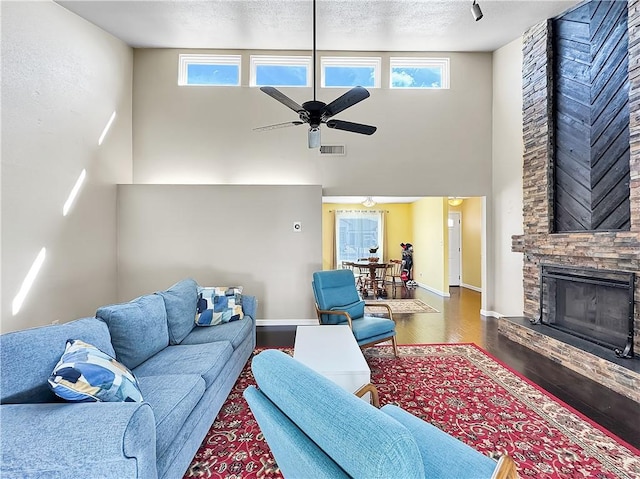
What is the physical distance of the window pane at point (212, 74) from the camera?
5301 mm

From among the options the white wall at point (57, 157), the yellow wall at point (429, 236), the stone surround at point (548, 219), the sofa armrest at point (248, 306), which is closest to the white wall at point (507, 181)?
the stone surround at point (548, 219)

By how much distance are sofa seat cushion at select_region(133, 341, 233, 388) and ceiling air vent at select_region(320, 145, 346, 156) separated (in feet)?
12.2

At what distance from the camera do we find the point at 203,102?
5.26 meters

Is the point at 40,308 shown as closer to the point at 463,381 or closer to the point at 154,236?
the point at 154,236

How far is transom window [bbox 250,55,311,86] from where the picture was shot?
17.4 ft

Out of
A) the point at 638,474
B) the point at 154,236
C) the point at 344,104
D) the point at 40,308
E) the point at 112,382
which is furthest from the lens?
the point at 154,236

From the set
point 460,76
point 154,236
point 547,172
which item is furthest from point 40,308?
point 460,76

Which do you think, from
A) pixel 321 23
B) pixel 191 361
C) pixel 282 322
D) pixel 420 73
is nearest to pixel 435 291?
pixel 282 322

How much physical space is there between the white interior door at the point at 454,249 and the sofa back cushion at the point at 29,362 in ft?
28.8

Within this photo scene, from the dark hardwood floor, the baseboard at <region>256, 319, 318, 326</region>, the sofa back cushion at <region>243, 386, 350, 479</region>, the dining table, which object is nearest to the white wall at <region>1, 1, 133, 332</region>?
the baseboard at <region>256, 319, 318, 326</region>

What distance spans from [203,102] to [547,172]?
5587 millimetres

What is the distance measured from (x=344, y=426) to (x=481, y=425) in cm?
214

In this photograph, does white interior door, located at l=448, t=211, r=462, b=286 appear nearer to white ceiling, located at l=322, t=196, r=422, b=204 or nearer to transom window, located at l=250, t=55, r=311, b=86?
white ceiling, located at l=322, t=196, r=422, b=204

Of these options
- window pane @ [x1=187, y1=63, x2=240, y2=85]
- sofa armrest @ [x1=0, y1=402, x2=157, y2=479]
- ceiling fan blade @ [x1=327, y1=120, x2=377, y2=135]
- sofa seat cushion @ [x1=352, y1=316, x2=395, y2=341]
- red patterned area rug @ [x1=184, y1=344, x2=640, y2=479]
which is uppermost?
window pane @ [x1=187, y1=63, x2=240, y2=85]
